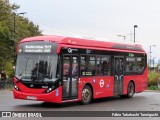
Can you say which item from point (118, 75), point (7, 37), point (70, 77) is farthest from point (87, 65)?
point (7, 37)

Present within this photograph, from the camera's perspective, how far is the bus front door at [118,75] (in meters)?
22.7

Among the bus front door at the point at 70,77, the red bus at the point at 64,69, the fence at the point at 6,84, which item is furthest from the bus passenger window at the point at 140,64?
the fence at the point at 6,84

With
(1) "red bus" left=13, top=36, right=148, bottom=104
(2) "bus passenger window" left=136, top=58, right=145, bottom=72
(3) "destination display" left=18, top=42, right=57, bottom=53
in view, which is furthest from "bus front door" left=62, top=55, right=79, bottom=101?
(2) "bus passenger window" left=136, top=58, right=145, bottom=72

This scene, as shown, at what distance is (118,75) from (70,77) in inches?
186

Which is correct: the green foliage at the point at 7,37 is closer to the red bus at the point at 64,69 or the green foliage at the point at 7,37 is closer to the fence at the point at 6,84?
the fence at the point at 6,84

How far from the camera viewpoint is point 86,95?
790 inches

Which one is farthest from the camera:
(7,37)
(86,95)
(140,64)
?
(7,37)

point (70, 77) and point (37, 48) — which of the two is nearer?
point (37, 48)

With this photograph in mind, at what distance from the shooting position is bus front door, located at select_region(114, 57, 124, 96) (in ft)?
74.4

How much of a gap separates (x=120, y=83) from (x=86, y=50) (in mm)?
3943

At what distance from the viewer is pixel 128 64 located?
23938 mm

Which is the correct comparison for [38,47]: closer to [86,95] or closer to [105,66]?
[86,95]

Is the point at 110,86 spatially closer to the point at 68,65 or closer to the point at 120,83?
the point at 120,83

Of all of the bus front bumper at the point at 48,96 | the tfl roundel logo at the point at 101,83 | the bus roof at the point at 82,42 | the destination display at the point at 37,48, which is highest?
the bus roof at the point at 82,42
